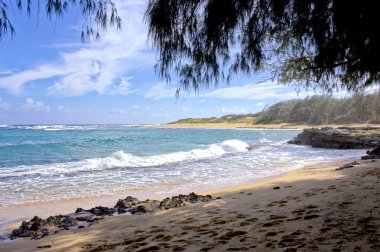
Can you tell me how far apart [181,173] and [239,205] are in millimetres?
7233

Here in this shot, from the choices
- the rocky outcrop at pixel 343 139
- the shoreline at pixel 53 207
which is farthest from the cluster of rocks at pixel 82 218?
the rocky outcrop at pixel 343 139

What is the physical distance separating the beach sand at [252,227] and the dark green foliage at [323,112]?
6085 centimetres

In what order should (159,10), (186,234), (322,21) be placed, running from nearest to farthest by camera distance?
(159,10) → (322,21) → (186,234)

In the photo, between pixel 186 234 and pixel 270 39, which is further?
pixel 186 234

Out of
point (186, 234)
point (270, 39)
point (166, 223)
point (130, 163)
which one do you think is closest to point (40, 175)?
point (130, 163)

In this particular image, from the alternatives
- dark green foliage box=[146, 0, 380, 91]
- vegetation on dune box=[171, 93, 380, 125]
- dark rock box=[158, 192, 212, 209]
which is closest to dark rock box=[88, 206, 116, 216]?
dark rock box=[158, 192, 212, 209]

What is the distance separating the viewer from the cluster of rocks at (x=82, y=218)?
18.7 feet

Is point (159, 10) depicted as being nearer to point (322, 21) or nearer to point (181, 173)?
point (322, 21)

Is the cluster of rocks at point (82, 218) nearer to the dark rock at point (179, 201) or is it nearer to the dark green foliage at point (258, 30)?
the dark rock at point (179, 201)

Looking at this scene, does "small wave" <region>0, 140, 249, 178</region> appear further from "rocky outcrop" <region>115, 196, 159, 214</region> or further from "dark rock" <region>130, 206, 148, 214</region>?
"dark rock" <region>130, 206, 148, 214</region>

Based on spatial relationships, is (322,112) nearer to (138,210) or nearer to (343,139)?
(343,139)

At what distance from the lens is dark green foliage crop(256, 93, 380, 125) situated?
220 ft

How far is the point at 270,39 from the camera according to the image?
3873 millimetres

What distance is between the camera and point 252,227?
14.3ft
